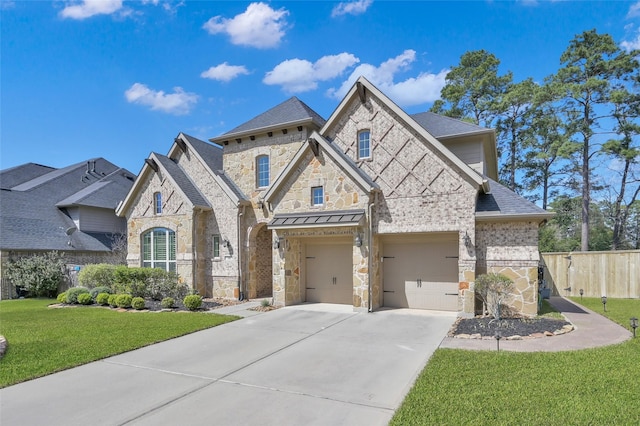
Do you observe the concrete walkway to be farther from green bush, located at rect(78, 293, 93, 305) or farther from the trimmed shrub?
green bush, located at rect(78, 293, 93, 305)

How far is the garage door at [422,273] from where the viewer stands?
41.0 ft

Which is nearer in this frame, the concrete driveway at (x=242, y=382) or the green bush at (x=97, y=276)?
the concrete driveway at (x=242, y=382)

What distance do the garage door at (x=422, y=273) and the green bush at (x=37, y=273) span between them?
57.4 ft

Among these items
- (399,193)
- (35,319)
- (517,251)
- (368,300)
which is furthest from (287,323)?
(35,319)

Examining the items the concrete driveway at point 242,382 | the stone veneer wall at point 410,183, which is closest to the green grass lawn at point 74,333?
the concrete driveway at point 242,382

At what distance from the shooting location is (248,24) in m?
11.9

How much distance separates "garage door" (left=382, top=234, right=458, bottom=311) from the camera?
41.0 feet

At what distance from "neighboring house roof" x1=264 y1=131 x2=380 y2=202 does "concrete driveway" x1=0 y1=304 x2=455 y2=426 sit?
510 cm

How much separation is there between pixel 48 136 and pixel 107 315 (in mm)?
9976

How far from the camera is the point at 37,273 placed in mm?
18547

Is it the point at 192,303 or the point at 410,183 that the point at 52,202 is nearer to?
the point at 192,303

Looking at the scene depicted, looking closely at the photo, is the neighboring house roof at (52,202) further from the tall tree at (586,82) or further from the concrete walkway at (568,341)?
the tall tree at (586,82)

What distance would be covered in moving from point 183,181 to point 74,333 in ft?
29.2

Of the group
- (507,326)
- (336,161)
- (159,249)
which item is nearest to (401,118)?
(336,161)
